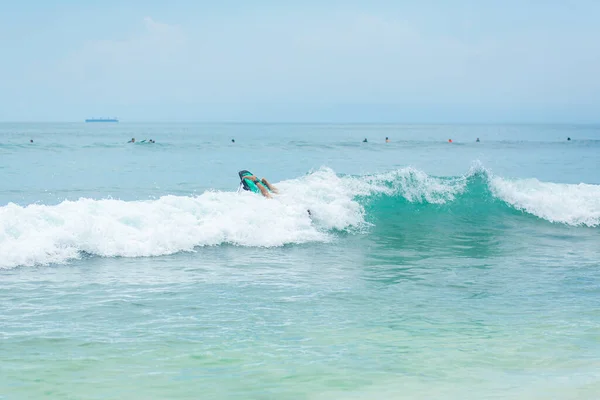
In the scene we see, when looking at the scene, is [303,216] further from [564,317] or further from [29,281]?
[564,317]

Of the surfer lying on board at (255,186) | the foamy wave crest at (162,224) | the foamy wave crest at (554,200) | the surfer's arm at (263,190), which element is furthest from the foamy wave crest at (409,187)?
the surfer's arm at (263,190)

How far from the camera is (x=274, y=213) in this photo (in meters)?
16.0

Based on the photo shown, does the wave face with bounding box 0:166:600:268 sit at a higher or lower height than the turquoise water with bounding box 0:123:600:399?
higher

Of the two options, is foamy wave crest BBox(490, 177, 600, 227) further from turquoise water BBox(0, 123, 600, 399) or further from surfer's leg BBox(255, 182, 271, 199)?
surfer's leg BBox(255, 182, 271, 199)

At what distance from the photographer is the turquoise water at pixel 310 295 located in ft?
20.3

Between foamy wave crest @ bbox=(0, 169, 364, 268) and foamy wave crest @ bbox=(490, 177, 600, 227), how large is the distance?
574cm

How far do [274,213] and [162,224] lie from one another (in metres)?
3.02

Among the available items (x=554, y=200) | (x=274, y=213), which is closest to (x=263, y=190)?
(x=274, y=213)

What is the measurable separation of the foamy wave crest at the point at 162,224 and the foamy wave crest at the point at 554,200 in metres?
5.74

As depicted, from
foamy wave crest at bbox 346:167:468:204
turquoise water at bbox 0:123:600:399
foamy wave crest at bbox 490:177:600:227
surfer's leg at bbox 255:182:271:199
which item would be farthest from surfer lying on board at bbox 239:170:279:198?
foamy wave crest at bbox 490:177:600:227

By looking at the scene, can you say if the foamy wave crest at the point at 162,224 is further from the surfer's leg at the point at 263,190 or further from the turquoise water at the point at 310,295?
the surfer's leg at the point at 263,190

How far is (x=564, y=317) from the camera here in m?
8.31

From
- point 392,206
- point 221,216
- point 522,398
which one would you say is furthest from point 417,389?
point 392,206

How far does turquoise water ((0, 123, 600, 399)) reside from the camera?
20.3ft
